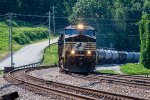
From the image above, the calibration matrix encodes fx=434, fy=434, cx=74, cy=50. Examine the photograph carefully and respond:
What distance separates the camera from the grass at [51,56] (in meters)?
71.4

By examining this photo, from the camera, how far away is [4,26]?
102 m

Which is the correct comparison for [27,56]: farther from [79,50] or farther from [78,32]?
[79,50]

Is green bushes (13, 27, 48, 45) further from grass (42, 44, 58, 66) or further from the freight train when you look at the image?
the freight train

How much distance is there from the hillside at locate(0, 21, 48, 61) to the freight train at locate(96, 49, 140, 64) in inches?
769

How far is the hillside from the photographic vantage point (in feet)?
286

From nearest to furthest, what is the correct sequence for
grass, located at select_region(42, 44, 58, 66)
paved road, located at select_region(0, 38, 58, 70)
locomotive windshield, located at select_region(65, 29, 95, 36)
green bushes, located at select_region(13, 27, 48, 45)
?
locomotive windshield, located at select_region(65, 29, 95, 36), grass, located at select_region(42, 44, 58, 66), paved road, located at select_region(0, 38, 58, 70), green bushes, located at select_region(13, 27, 48, 45)

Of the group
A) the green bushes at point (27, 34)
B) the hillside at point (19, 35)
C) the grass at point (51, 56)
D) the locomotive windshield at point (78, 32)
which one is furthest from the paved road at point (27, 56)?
the locomotive windshield at point (78, 32)

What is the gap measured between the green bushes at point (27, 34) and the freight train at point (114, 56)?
28.5 m

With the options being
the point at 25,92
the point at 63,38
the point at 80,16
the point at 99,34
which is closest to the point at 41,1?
the point at 80,16

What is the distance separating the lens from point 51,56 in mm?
78562

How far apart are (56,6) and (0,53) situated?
161ft

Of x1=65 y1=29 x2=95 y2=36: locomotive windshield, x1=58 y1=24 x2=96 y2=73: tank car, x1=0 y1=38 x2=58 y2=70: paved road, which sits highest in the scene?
x1=65 y1=29 x2=95 y2=36: locomotive windshield

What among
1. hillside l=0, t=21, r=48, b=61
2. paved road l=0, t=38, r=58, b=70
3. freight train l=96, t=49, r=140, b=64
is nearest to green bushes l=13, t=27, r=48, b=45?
hillside l=0, t=21, r=48, b=61

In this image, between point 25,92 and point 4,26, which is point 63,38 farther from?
point 4,26
